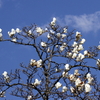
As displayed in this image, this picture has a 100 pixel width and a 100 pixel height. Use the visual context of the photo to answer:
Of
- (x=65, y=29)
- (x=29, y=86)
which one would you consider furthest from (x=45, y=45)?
(x=29, y=86)

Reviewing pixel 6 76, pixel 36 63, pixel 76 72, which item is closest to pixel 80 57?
pixel 76 72

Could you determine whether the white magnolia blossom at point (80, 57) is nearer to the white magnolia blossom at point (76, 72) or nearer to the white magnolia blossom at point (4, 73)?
the white magnolia blossom at point (76, 72)

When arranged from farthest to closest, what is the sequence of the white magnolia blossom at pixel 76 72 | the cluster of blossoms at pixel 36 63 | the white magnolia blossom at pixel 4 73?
the white magnolia blossom at pixel 4 73 → the cluster of blossoms at pixel 36 63 → the white magnolia blossom at pixel 76 72

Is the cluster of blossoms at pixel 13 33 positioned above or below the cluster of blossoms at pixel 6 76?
above

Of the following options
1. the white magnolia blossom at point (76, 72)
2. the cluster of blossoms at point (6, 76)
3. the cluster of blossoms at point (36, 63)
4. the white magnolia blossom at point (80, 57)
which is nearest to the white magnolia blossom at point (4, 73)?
the cluster of blossoms at point (6, 76)

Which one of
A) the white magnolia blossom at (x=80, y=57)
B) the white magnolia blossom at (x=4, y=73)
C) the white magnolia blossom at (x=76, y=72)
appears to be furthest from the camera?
the white magnolia blossom at (x=80, y=57)

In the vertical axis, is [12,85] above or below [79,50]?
below

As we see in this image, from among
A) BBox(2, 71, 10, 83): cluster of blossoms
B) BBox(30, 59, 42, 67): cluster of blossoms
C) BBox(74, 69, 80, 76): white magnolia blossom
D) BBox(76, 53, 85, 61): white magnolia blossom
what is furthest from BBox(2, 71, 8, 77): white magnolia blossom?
BBox(76, 53, 85, 61): white magnolia blossom

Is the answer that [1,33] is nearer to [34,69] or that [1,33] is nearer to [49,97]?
[34,69]

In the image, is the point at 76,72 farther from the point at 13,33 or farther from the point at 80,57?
the point at 13,33

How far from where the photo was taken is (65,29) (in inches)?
284

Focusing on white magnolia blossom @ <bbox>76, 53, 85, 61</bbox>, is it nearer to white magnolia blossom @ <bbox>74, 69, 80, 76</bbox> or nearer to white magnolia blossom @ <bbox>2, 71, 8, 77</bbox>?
white magnolia blossom @ <bbox>74, 69, 80, 76</bbox>

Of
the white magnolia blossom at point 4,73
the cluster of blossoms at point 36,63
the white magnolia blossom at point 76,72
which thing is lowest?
the white magnolia blossom at point 76,72

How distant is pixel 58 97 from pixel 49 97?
223mm
